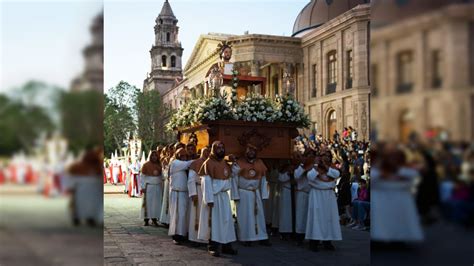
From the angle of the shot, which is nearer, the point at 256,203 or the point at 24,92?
the point at 24,92

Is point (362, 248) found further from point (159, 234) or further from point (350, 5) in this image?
point (350, 5)

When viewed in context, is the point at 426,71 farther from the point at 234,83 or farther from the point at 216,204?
the point at 234,83

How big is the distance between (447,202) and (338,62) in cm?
3794

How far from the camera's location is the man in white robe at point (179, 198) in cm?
938

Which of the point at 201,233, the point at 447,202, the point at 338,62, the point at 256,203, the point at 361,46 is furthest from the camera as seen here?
the point at 338,62

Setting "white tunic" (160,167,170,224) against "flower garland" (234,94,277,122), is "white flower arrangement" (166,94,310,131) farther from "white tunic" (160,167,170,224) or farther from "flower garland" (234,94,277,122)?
"white tunic" (160,167,170,224)

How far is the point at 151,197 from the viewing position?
12.9m

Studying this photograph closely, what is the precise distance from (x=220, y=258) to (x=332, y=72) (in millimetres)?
33443

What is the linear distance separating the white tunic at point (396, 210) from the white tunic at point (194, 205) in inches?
298

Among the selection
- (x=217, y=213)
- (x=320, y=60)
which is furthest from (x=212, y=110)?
(x=320, y=60)

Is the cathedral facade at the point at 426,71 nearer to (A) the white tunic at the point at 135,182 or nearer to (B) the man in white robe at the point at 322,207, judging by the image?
(B) the man in white robe at the point at 322,207

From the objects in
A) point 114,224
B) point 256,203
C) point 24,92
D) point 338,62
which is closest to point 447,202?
point 24,92

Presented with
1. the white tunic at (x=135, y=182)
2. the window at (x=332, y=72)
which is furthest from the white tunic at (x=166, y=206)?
the window at (x=332, y=72)

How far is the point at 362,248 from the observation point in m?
8.77
